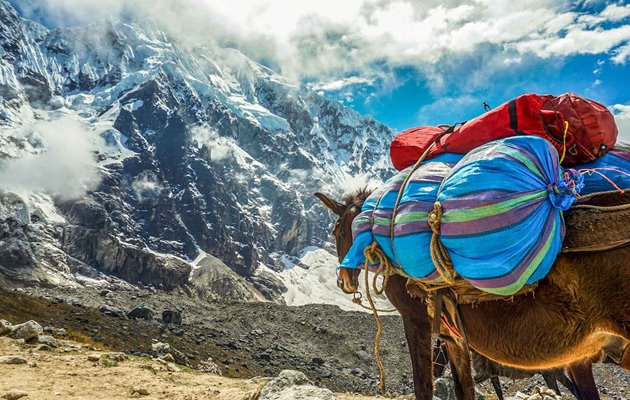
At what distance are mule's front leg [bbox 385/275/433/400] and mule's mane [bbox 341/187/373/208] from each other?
1331 mm

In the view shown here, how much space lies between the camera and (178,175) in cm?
19462

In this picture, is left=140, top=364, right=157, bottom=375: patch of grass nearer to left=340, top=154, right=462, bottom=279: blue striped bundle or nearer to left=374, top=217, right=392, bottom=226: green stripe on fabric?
left=340, top=154, right=462, bottom=279: blue striped bundle

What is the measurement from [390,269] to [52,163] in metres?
192

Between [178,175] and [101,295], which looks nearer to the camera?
[101,295]

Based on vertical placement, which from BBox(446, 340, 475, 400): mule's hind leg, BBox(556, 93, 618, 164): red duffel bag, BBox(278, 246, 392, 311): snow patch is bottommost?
BBox(446, 340, 475, 400): mule's hind leg

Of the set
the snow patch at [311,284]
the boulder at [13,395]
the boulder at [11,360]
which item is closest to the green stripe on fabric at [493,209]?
the boulder at [13,395]

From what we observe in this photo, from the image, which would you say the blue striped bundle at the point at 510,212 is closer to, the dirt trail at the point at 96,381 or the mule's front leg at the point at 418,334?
the mule's front leg at the point at 418,334

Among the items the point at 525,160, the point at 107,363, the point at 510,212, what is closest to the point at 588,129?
the point at 525,160

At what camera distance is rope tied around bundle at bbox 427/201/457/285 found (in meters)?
2.93

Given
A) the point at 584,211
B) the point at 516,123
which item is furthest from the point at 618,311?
the point at 516,123

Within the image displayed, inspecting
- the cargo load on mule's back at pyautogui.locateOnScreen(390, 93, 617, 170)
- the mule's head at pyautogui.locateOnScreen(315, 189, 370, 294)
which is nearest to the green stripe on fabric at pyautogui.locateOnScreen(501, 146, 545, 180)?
the cargo load on mule's back at pyautogui.locateOnScreen(390, 93, 617, 170)

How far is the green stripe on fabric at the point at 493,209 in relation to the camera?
8.61 ft

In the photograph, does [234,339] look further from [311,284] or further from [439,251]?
[311,284]

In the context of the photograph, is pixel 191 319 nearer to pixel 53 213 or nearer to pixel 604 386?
pixel 604 386
